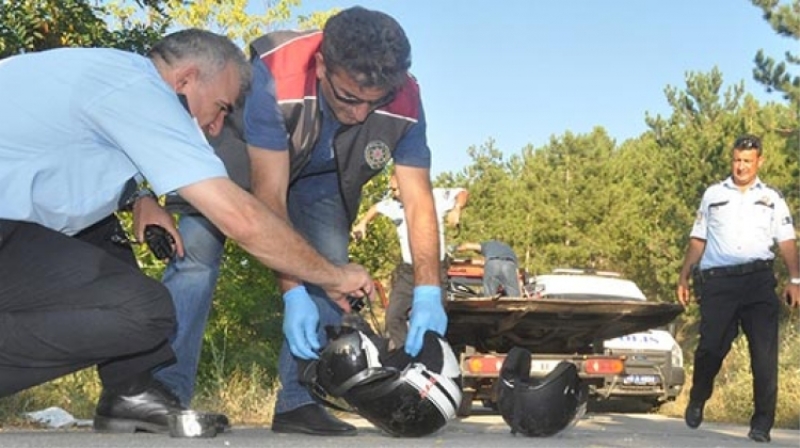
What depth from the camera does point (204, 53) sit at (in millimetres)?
3979

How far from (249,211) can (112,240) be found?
3.38ft

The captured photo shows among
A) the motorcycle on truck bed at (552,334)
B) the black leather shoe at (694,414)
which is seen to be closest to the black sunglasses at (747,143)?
the motorcycle on truck bed at (552,334)

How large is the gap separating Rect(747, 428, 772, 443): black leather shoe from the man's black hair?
3433 mm

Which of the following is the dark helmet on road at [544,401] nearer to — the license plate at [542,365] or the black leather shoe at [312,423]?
the black leather shoe at [312,423]

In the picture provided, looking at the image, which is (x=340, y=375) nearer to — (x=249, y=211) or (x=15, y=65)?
(x=249, y=211)

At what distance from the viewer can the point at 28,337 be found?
389 cm

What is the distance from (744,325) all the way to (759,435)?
34.6 inches

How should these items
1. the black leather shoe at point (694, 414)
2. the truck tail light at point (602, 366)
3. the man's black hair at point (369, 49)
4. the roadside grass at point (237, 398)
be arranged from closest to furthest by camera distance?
the man's black hair at point (369, 49) → the roadside grass at point (237, 398) → the black leather shoe at point (694, 414) → the truck tail light at point (602, 366)

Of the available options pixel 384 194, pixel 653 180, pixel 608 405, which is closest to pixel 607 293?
pixel 608 405

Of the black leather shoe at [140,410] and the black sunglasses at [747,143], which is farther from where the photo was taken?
the black sunglasses at [747,143]

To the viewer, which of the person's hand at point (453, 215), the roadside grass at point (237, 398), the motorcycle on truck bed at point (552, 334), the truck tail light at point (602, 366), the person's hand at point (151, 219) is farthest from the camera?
the truck tail light at point (602, 366)

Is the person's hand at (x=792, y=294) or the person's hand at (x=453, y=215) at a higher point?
the person's hand at (x=453, y=215)

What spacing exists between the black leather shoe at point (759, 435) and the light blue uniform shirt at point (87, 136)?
4.06 m

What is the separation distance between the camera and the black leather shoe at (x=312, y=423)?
490 cm
